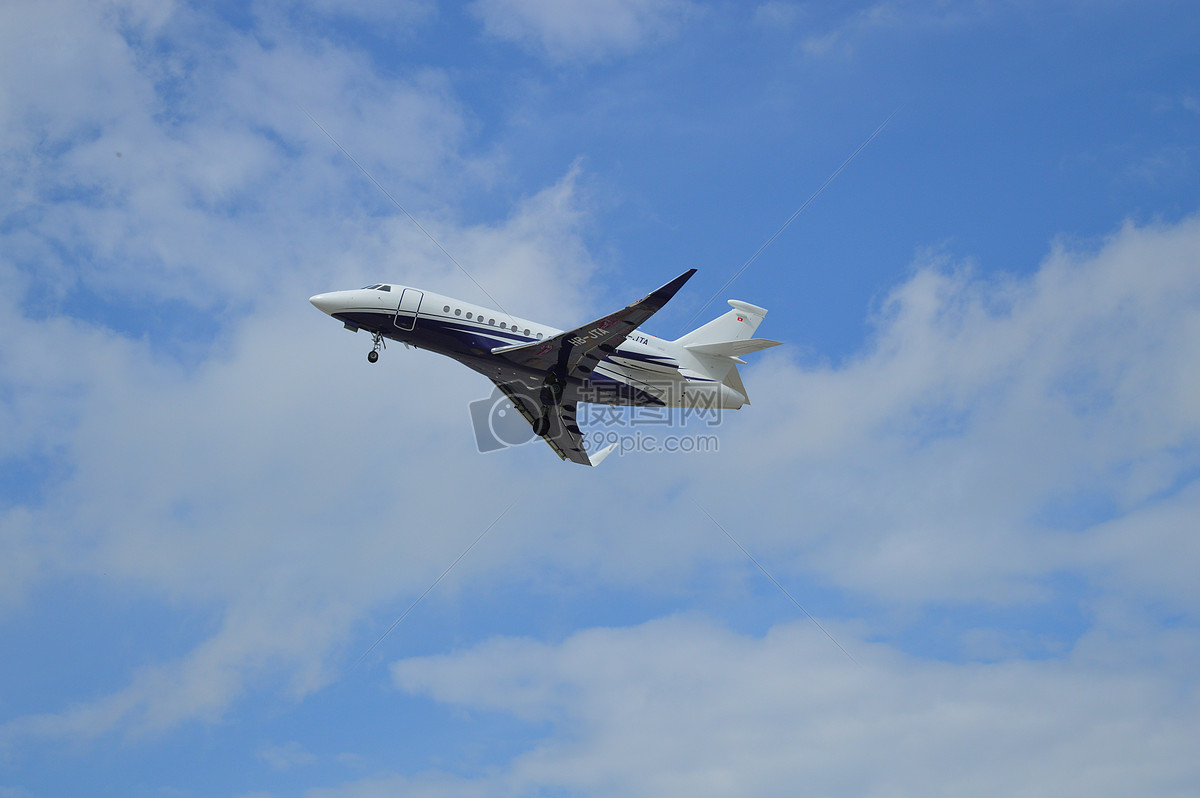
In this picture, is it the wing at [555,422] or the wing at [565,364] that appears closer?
the wing at [565,364]

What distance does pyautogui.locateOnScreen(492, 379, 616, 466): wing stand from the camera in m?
53.3

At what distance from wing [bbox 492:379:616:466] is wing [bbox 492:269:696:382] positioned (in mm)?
3613

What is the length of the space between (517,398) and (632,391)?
8.18 metres

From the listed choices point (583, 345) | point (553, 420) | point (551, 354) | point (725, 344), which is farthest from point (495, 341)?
point (725, 344)

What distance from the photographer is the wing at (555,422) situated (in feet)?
175

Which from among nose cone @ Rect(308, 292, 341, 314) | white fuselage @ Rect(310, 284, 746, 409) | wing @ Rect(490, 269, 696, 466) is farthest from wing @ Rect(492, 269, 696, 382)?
nose cone @ Rect(308, 292, 341, 314)

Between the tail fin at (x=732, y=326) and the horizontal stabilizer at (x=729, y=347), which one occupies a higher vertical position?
the tail fin at (x=732, y=326)

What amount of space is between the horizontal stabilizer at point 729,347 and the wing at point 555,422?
7.65m

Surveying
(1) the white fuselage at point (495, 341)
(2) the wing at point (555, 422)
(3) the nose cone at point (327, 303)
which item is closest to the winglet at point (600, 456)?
(2) the wing at point (555, 422)

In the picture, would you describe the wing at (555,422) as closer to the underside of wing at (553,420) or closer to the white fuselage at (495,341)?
the underside of wing at (553,420)

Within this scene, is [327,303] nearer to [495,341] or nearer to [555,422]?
[495,341]

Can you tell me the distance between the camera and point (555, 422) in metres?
54.8

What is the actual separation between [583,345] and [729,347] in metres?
7.91

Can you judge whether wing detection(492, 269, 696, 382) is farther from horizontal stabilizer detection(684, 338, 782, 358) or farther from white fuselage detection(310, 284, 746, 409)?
horizontal stabilizer detection(684, 338, 782, 358)
